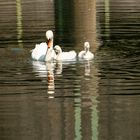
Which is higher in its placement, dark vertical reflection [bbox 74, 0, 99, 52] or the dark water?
dark vertical reflection [bbox 74, 0, 99, 52]

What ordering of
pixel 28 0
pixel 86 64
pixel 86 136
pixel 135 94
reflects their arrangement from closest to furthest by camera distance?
pixel 86 136, pixel 135 94, pixel 86 64, pixel 28 0

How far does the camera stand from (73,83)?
53.7 feet

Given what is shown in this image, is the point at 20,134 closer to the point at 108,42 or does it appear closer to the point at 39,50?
the point at 39,50

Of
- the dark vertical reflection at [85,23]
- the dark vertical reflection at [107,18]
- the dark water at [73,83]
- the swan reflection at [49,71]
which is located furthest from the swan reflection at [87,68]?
the dark vertical reflection at [107,18]

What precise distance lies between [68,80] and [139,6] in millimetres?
17810

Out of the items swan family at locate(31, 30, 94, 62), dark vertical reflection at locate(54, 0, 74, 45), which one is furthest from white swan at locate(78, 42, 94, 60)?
dark vertical reflection at locate(54, 0, 74, 45)

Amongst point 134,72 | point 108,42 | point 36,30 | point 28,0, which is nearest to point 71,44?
point 108,42

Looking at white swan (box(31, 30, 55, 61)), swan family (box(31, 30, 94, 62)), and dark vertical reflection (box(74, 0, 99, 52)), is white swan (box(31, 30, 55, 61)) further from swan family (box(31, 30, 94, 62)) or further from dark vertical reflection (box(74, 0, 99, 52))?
dark vertical reflection (box(74, 0, 99, 52))

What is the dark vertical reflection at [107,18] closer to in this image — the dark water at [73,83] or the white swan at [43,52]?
the dark water at [73,83]

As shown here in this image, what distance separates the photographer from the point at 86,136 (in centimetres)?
1199

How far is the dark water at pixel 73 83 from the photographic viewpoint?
12578mm

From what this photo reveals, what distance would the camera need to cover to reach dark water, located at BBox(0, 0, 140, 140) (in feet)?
41.3

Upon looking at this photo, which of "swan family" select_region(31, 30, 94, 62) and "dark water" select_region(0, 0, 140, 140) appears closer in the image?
"dark water" select_region(0, 0, 140, 140)

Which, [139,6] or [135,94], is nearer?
[135,94]
